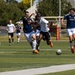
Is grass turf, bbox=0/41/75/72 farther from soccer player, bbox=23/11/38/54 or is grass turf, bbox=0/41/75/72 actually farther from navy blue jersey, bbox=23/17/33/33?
navy blue jersey, bbox=23/17/33/33

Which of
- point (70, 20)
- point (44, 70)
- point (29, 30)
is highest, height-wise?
point (44, 70)

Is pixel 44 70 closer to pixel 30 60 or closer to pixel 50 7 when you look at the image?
pixel 30 60

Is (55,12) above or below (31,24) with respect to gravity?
below

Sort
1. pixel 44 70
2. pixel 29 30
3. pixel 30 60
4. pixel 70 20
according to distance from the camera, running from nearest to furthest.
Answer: pixel 44 70, pixel 30 60, pixel 29 30, pixel 70 20

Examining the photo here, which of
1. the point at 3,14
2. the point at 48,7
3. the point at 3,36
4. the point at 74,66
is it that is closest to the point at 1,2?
the point at 3,14

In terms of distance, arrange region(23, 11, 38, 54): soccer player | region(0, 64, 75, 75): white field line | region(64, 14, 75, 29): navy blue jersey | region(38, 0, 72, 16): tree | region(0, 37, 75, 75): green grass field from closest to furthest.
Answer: region(0, 64, 75, 75): white field line < region(0, 37, 75, 75): green grass field < region(23, 11, 38, 54): soccer player < region(64, 14, 75, 29): navy blue jersey < region(38, 0, 72, 16): tree

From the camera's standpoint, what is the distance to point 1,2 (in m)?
83.4

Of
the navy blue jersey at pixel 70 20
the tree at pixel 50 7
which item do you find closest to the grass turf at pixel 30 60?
the navy blue jersey at pixel 70 20

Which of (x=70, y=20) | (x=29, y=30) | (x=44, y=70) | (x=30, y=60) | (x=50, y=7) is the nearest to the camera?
(x=44, y=70)

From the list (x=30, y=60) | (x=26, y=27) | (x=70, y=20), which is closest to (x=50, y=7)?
(x=70, y=20)

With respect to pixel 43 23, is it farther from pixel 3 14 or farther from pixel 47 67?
pixel 3 14

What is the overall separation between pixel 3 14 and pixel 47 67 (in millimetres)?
68955

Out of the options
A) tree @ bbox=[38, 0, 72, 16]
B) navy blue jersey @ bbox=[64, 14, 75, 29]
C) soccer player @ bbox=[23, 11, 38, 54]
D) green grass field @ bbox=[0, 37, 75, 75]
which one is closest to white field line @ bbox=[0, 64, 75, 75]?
green grass field @ bbox=[0, 37, 75, 75]

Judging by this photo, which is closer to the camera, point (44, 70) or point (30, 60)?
point (44, 70)
